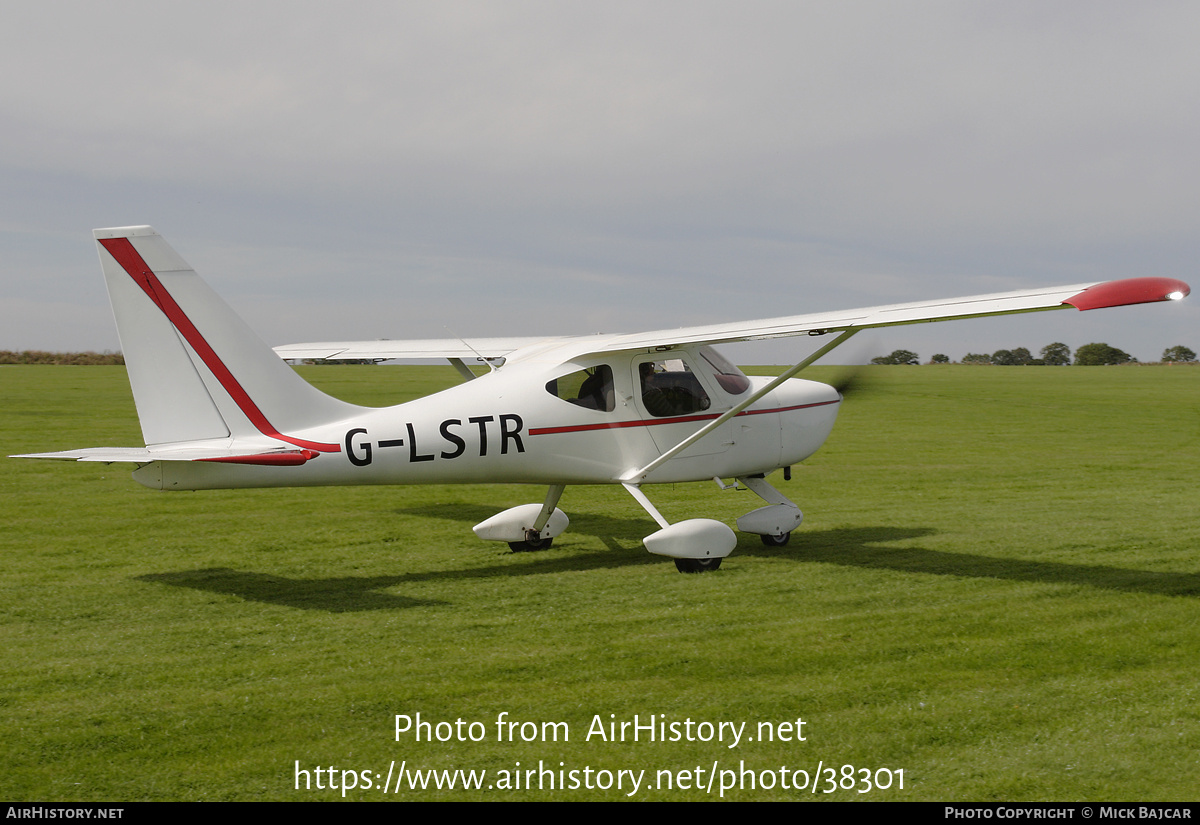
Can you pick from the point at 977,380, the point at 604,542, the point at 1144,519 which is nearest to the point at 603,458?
the point at 604,542

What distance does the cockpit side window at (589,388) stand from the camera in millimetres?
9359

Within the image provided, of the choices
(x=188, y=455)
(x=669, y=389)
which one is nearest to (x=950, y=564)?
(x=669, y=389)

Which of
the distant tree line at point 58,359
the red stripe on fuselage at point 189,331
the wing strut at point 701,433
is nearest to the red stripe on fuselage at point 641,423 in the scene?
the wing strut at point 701,433

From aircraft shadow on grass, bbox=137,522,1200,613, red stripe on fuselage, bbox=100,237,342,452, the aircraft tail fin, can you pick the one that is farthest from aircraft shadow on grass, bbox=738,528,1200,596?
the aircraft tail fin

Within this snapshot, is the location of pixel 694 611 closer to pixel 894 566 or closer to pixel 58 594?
pixel 894 566

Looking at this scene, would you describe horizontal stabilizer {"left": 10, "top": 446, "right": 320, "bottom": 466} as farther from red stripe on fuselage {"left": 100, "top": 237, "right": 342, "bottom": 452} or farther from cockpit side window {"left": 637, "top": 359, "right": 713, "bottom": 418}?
cockpit side window {"left": 637, "top": 359, "right": 713, "bottom": 418}

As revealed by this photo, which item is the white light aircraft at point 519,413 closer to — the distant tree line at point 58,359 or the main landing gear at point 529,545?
the main landing gear at point 529,545

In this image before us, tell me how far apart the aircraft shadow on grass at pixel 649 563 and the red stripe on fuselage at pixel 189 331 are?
4.10ft

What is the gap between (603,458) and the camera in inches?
376

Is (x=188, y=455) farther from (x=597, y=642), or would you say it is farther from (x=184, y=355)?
(x=597, y=642)

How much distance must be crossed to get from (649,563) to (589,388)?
1.78 metres

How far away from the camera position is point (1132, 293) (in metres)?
6.89

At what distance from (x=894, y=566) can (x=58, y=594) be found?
23.6 ft

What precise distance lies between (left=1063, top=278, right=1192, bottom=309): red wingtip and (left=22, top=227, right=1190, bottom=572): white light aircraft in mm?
14
